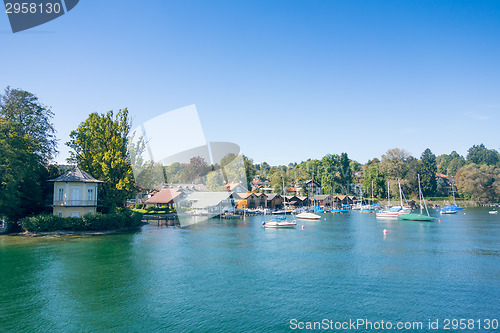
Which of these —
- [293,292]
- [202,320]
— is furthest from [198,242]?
[202,320]

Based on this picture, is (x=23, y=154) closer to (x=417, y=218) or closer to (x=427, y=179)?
(x=417, y=218)

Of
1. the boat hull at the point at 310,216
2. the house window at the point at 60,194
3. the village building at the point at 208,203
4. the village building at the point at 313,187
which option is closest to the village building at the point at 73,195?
the house window at the point at 60,194

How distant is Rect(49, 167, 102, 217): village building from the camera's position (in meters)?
40.0

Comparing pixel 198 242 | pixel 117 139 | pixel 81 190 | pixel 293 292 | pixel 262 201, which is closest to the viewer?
pixel 293 292

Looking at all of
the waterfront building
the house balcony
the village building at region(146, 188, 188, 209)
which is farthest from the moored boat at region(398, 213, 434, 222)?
the house balcony

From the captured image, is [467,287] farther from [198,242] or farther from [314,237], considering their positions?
[198,242]

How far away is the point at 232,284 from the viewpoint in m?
20.5

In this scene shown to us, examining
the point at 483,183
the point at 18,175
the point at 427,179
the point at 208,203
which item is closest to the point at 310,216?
the point at 208,203

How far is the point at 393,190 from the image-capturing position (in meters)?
107

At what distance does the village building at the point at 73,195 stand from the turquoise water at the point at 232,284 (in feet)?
Answer: 18.3

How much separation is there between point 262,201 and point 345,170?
37.7m

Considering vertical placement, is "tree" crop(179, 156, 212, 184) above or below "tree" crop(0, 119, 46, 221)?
above

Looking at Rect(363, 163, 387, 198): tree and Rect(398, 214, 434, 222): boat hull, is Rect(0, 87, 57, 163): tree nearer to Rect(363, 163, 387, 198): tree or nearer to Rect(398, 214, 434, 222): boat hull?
Rect(398, 214, 434, 222): boat hull

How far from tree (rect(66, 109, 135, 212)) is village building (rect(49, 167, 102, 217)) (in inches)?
95.8
